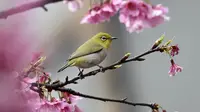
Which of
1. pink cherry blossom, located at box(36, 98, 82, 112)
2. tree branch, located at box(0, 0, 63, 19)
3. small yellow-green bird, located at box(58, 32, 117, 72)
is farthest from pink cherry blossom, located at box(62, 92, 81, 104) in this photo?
tree branch, located at box(0, 0, 63, 19)

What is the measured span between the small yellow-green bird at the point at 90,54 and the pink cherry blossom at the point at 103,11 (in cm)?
15

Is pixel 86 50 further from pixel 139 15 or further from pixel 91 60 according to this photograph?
pixel 139 15

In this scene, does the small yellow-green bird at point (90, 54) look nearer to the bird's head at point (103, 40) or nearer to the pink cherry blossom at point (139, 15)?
the bird's head at point (103, 40)

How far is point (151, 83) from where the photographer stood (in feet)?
9.89

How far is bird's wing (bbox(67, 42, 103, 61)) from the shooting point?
105 cm

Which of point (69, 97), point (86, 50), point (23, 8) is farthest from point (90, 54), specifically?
point (23, 8)

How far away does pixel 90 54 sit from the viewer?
107 cm

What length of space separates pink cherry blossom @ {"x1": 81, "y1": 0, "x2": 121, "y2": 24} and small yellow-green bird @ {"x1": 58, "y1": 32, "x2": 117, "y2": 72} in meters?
0.15

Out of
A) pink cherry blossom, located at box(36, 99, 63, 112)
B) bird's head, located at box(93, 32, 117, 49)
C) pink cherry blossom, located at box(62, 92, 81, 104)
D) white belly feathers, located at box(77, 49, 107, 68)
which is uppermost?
bird's head, located at box(93, 32, 117, 49)

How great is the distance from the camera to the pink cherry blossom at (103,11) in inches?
31.5

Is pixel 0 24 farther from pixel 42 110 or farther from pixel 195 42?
pixel 195 42

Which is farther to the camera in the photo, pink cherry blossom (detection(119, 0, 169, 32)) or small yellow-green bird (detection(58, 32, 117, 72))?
small yellow-green bird (detection(58, 32, 117, 72))

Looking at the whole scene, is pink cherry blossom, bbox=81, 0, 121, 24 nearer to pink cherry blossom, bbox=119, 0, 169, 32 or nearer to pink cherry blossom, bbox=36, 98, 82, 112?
pink cherry blossom, bbox=119, 0, 169, 32

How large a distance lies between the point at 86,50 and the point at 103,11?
0.26 meters
